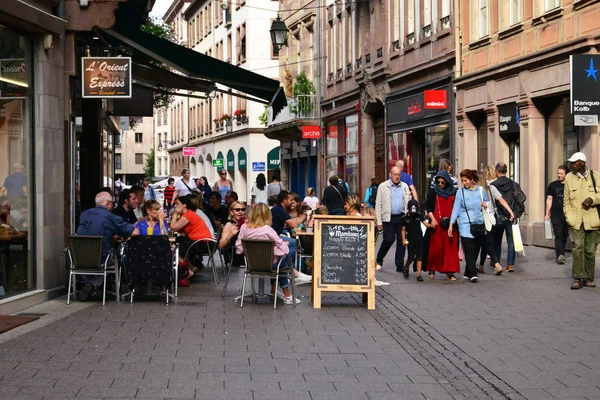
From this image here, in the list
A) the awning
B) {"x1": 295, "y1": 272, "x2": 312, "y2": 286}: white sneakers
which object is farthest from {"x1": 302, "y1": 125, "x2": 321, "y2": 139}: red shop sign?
{"x1": 295, "y1": 272, "x2": 312, "y2": 286}: white sneakers

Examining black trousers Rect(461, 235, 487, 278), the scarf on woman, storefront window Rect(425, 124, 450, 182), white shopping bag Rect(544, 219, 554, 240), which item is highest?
storefront window Rect(425, 124, 450, 182)

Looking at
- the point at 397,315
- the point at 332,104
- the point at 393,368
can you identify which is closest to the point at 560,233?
the point at 397,315

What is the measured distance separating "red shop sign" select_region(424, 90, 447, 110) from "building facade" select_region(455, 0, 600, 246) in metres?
0.89

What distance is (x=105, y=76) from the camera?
15.1 meters

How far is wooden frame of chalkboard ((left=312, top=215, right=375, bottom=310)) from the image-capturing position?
1306cm

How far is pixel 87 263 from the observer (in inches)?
520

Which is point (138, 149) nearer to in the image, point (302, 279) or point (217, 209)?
point (217, 209)

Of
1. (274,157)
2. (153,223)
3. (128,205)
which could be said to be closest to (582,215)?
(153,223)

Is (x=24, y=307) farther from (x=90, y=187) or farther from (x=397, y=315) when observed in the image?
(x=90, y=187)

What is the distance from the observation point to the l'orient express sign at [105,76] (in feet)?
49.5

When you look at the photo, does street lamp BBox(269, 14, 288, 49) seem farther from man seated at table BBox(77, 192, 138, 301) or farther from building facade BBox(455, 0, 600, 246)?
man seated at table BBox(77, 192, 138, 301)

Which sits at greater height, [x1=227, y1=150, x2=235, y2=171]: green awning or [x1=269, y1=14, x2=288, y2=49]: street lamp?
[x1=269, y1=14, x2=288, y2=49]: street lamp

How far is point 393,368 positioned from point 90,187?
43.4ft

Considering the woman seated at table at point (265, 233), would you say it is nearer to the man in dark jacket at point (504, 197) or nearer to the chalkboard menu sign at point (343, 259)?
the chalkboard menu sign at point (343, 259)
